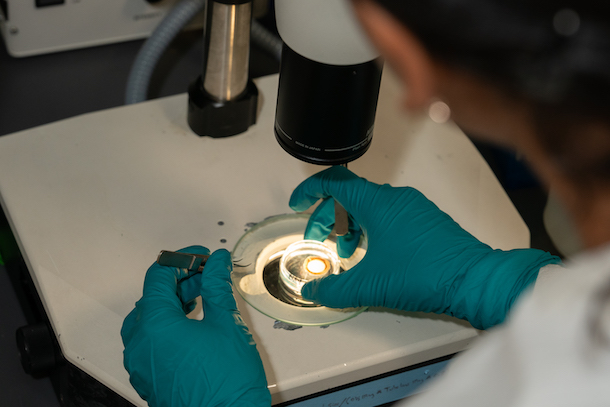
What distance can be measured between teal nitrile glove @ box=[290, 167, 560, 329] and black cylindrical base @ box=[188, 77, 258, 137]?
21 centimetres

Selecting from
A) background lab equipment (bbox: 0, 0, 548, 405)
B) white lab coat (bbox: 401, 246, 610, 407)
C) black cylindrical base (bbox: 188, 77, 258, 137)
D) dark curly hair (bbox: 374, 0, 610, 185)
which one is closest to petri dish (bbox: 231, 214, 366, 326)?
background lab equipment (bbox: 0, 0, 548, 405)

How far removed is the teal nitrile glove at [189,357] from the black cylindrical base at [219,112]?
0.39m

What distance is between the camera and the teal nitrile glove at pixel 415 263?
91 cm

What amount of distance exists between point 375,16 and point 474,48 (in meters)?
0.08

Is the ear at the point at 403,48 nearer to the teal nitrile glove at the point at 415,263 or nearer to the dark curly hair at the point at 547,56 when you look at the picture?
the dark curly hair at the point at 547,56

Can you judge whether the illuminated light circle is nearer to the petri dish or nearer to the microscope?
the petri dish

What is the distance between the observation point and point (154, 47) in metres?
1.44

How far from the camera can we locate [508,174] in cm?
161

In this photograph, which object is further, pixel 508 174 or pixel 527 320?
pixel 508 174

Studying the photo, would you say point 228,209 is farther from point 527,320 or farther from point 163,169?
point 527,320

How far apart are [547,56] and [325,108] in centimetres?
41

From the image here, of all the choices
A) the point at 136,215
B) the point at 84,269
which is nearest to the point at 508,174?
the point at 136,215

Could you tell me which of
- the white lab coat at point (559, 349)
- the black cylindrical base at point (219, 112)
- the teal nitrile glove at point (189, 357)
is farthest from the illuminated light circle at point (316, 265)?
the white lab coat at point (559, 349)

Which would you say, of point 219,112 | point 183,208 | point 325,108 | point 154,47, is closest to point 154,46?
point 154,47
